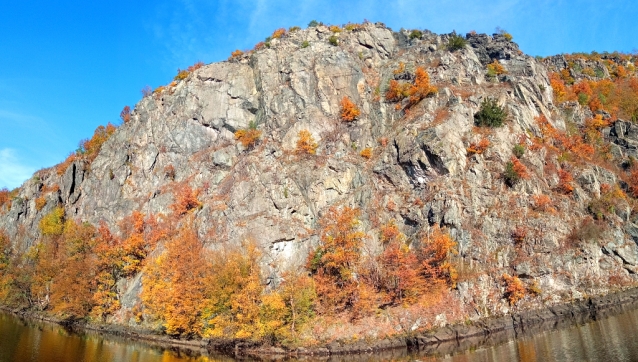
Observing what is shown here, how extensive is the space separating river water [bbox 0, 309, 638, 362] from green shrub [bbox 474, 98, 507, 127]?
3294 cm

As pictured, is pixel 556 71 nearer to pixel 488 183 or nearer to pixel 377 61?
pixel 377 61

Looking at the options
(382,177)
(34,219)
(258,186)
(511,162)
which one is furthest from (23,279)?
(511,162)

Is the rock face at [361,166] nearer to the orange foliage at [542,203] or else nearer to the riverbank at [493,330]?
the orange foliage at [542,203]

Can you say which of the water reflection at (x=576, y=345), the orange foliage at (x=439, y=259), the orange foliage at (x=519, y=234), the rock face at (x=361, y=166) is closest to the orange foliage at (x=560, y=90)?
the rock face at (x=361, y=166)

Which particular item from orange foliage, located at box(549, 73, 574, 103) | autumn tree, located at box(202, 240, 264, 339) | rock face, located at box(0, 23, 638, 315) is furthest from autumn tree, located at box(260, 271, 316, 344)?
orange foliage, located at box(549, 73, 574, 103)

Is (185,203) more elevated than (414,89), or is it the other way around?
(414,89)

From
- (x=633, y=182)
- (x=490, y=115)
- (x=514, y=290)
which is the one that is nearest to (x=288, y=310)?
(x=514, y=290)

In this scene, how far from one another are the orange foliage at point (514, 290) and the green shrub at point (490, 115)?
90.5 feet

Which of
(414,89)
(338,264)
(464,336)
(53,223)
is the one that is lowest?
(464,336)

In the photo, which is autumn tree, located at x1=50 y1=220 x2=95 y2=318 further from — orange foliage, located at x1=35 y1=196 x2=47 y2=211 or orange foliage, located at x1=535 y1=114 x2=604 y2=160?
orange foliage, located at x1=535 y1=114 x2=604 y2=160

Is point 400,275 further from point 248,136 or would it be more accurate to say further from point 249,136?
point 248,136

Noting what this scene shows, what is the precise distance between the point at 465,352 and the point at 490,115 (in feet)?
137

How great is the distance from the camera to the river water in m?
30.3

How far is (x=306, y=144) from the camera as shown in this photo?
230 ft
